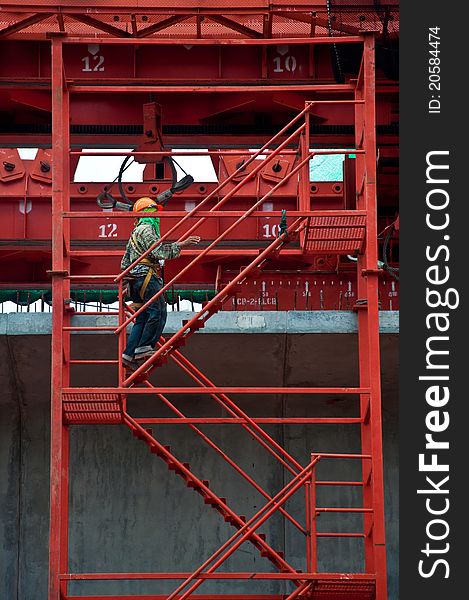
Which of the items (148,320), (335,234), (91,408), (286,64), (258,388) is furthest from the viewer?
(286,64)

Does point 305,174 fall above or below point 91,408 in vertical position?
above

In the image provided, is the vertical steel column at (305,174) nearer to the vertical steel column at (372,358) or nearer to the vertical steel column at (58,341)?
the vertical steel column at (372,358)

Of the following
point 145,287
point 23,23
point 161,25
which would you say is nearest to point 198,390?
point 145,287

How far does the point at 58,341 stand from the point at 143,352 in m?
0.96

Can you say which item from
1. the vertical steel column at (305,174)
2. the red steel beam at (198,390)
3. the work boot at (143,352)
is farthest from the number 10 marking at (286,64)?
the red steel beam at (198,390)

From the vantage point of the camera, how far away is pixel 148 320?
52.9 feet

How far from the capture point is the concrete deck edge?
1848 cm

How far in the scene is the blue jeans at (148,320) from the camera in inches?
634

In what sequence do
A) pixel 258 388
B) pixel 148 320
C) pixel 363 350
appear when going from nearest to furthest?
pixel 258 388 → pixel 148 320 → pixel 363 350

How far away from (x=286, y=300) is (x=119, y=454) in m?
3.23

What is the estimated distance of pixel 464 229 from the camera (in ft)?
48.1

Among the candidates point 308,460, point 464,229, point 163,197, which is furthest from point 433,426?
point 308,460

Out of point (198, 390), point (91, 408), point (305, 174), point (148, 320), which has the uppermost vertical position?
point (305, 174)

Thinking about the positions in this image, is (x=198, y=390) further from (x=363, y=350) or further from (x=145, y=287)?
(x=363, y=350)
